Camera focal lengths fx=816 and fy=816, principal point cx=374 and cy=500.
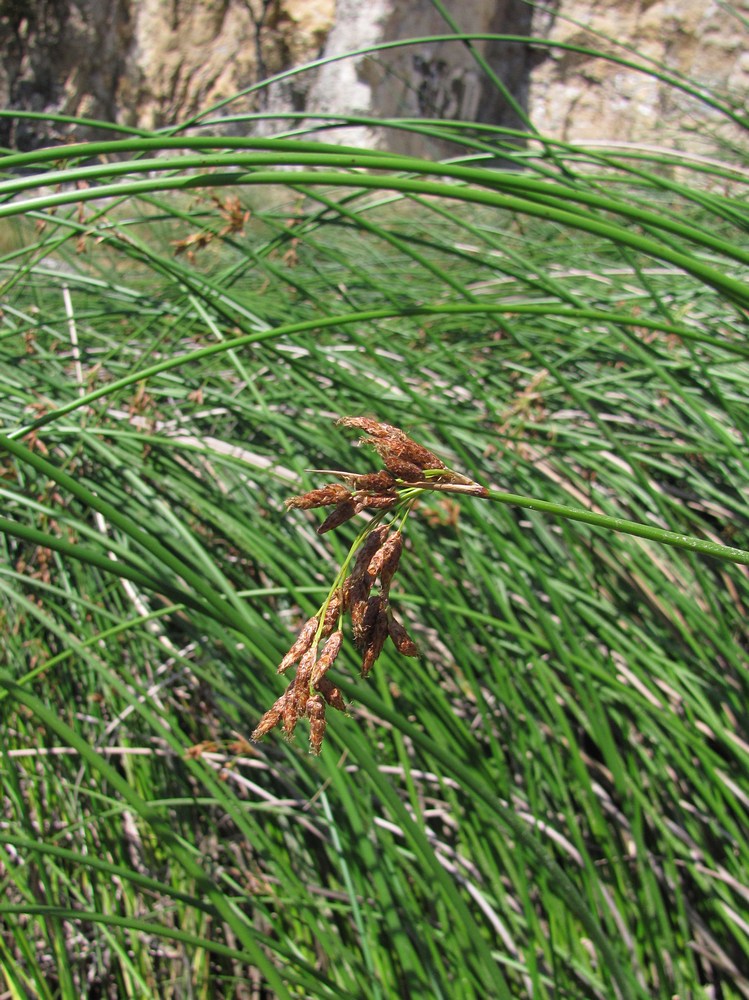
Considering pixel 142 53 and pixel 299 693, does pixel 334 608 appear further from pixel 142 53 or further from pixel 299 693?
pixel 142 53

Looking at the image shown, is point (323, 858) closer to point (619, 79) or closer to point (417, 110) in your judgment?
point (417, 110)

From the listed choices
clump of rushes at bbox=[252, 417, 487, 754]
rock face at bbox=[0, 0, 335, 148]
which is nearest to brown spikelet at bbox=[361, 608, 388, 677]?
clump of rushes at bbox=[252, 417, 487, 754]

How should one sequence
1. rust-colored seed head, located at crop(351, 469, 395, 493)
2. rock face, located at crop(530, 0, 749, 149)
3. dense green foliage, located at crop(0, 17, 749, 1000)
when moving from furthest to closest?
1. rock face, located at crop(530, 0, 749, 149)
2. dense green foliage, located at crop(0, 17, 749, 1000)
3. rust-colored seed head, located at crop(351, 469, 395, 493)

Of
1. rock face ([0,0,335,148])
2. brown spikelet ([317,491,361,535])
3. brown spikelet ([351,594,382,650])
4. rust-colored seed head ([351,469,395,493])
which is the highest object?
rock face ([0,0,335,148])

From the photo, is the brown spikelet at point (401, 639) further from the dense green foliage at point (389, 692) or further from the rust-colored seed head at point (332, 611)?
the dense green foliage at point (389, 692)

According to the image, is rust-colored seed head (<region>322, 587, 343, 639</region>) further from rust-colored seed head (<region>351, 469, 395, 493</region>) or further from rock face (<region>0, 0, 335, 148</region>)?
rock face (<region>0, 0, 335, 148</region>)

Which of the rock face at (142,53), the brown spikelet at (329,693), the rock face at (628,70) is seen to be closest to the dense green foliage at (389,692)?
the brown spikelet at (329,693)

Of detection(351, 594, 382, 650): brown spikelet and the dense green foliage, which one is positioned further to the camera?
the dense green foliage

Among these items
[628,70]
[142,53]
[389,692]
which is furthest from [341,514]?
[628,70]
